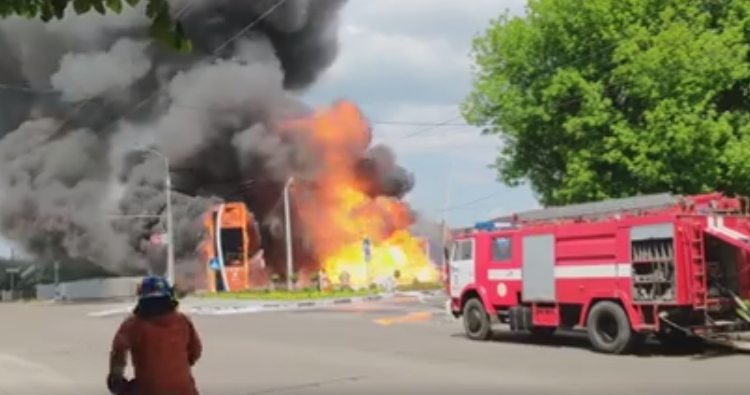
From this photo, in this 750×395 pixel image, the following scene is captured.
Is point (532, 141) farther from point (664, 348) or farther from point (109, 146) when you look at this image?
point (109, 146)

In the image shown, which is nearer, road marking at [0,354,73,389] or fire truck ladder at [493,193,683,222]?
road marking at [0,354,73,389]

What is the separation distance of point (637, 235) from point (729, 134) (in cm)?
1048

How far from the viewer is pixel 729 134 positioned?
81.9 feet

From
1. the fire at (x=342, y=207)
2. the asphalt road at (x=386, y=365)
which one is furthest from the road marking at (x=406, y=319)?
the fire at (x=342, y=207)

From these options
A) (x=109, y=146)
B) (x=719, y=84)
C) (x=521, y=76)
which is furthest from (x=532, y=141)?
(x=109, y=146)

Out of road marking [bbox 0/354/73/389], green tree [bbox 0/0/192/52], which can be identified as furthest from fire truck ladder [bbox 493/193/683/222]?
green tree [bbox 0/0/192/52]

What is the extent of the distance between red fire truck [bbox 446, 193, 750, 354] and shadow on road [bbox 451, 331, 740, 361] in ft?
0.90

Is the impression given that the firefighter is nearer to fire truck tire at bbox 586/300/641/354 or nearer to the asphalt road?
the asphalt road

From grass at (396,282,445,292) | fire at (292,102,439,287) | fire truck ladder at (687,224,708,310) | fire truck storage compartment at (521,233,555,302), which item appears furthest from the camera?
fire at (292,102,439,287)

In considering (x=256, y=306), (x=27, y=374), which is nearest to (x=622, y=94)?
(x=27, y=374)

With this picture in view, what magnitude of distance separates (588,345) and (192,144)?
153 ft

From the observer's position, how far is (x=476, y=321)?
19766 millimetres

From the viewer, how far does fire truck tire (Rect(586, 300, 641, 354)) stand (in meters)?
15.8

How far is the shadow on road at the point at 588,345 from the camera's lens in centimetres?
1591
